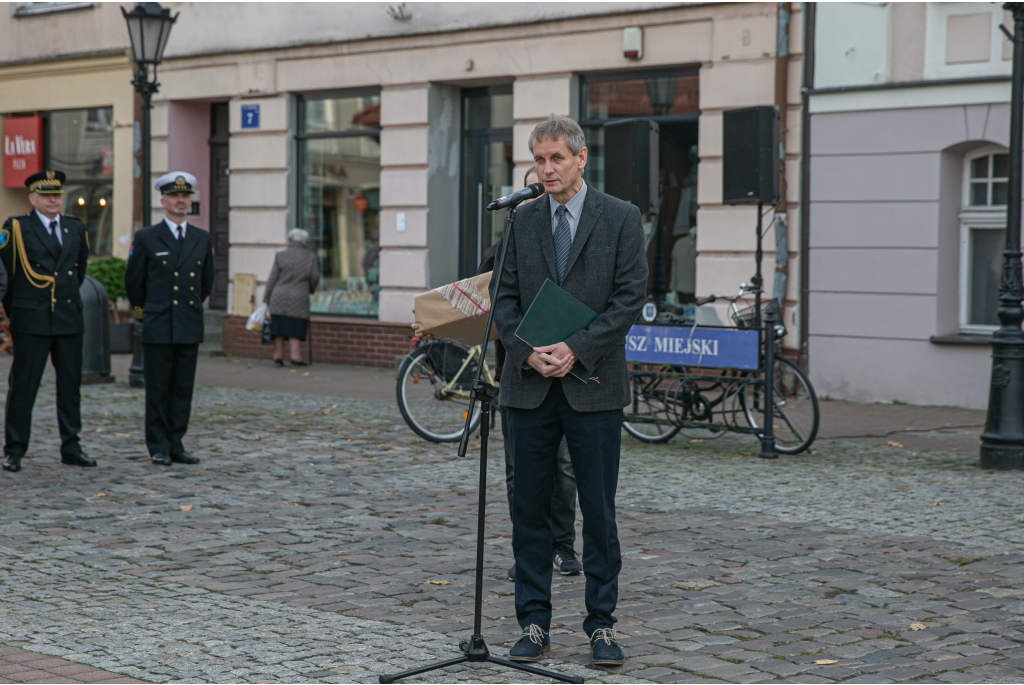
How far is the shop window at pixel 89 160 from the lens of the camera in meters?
21.3

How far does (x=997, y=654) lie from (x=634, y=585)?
67.0 inches

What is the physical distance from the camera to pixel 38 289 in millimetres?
9219

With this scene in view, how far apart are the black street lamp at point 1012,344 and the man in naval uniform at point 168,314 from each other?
594cm

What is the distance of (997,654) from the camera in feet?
16.1

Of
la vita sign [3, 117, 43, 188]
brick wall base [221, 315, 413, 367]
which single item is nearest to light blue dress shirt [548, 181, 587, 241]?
brick wall base [221, 315, 413, 367]

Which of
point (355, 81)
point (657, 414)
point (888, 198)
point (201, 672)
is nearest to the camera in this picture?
point (201, 672)

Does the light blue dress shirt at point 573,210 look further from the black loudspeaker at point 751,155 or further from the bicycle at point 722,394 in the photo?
the black loudspeaker at point 751,155

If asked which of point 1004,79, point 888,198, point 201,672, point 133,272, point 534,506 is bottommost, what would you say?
point 201,672

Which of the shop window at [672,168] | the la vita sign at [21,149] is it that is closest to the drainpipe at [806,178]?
the shop window at [672,168]

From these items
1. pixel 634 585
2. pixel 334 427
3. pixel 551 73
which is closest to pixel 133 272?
pixel 334 427

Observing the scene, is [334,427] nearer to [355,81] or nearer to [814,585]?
[814,585]

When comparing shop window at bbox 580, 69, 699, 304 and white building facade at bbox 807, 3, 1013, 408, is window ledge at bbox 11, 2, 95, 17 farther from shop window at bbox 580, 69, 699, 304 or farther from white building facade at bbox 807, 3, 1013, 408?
white building facade at bbox 807, 3, 1013, 408

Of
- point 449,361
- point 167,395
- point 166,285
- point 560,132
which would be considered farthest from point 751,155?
point 560,132

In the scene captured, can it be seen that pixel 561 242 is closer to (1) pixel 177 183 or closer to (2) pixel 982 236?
(1) pixel 177 183
